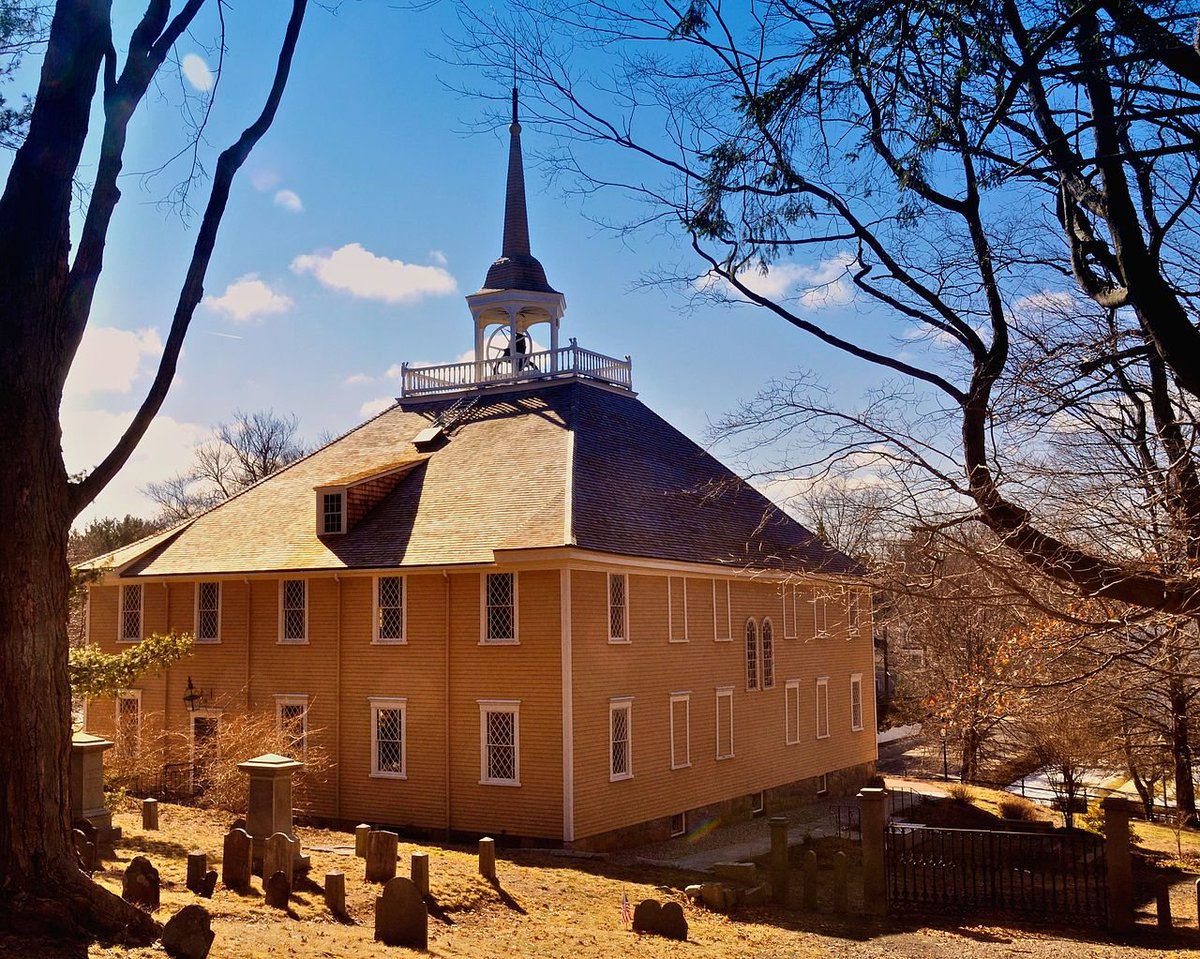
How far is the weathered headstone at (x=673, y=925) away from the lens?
50.9ft

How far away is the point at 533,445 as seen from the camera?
28.3 m

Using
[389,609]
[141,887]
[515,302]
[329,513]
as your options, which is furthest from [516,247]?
[141,887]

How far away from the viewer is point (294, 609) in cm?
2698

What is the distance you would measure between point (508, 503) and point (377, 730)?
5.64 m

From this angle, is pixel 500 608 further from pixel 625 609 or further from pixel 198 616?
pixel 198 616

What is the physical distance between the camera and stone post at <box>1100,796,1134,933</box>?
1672cm

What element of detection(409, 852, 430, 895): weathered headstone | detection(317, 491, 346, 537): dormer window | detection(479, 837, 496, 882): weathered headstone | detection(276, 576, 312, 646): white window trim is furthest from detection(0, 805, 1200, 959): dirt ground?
detection(317, 491, 346, 537): dormer window

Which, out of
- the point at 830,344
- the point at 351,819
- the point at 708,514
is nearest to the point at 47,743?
the point at 830,344

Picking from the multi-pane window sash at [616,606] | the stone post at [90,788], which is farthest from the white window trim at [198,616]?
the stone post at [90,788]

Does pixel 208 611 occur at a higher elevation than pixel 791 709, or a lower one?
higher

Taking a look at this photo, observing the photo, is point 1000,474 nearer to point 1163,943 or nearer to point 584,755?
point 1163,943

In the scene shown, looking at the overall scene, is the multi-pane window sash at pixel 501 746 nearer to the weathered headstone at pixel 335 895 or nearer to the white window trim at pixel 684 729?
the white window trim at pixel 684 729

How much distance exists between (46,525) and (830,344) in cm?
703

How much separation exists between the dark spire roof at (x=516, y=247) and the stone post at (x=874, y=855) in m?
19.8
